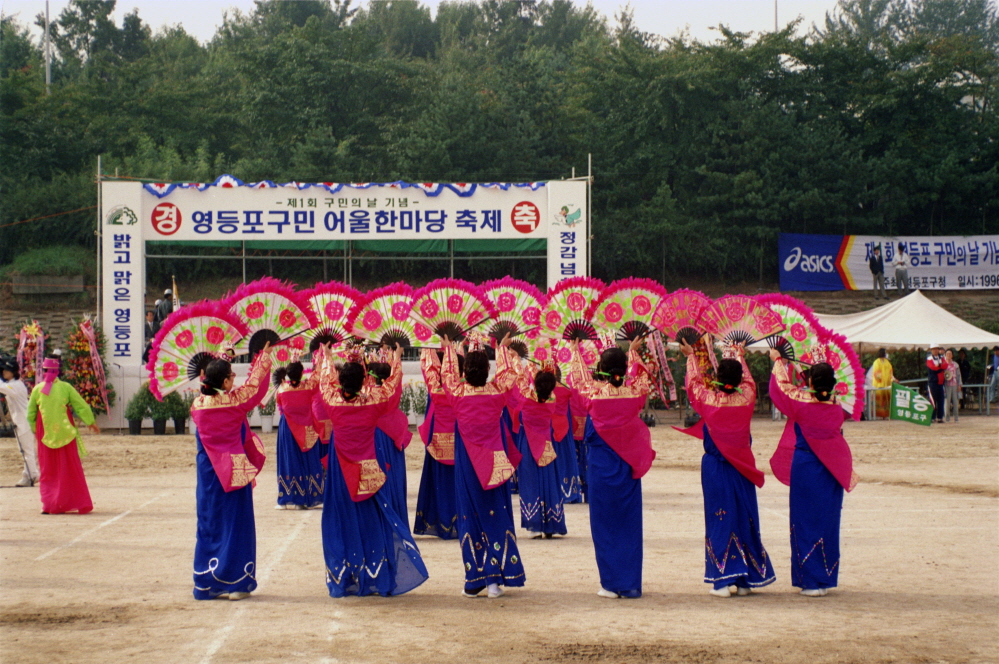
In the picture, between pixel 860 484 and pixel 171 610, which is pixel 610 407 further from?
pixel 860 484

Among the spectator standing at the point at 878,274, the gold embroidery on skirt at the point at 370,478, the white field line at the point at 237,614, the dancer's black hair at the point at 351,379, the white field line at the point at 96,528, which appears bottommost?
the white field line at the point at 96,528

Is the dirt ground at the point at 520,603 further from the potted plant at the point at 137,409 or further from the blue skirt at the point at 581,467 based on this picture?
the potted plant at the point at 137,409

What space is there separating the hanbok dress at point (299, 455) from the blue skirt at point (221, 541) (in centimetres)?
371

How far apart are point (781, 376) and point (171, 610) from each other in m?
4.41

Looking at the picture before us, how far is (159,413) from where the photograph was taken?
1958 centimetres

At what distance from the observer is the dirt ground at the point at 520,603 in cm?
578

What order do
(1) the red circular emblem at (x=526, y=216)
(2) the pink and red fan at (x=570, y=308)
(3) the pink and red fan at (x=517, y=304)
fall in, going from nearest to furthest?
(2) the pink and red fan at (x=570, y=308)
(3) the pink and red fan at (x=517, y=304)
(1) the red circular emblem at (x=526, y=216)

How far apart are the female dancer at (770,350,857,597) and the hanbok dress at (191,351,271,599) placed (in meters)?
3.68

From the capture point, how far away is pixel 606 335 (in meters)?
9.47

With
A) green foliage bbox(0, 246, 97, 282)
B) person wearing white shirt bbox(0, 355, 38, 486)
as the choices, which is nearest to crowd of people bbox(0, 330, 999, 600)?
person wearing white shirt bbox(0, 355, 38, 486)

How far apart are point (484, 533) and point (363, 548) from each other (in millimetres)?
816

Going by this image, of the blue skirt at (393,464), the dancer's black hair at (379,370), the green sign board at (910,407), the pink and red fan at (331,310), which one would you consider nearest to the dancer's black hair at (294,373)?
the pink and red fan at (331,310)

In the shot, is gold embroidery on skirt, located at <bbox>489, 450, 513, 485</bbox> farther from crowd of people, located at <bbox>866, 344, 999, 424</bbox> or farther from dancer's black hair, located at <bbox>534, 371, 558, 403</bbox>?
crowd of people, located at <bbox>866, 344, 999, 424</bbox>

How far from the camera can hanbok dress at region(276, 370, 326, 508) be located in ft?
35.8
